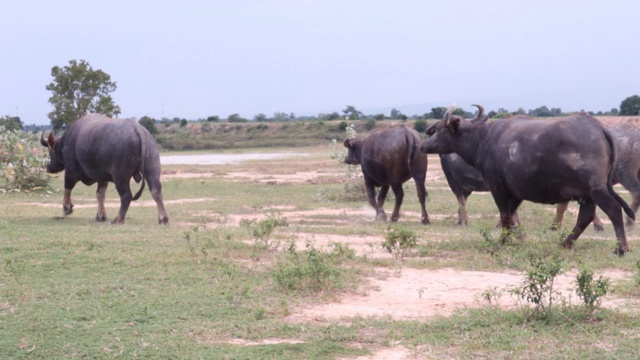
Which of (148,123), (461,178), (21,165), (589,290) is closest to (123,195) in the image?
(461,178)

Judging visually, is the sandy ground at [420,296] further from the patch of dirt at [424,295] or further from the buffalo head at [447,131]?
the buffalo head at [447,131]

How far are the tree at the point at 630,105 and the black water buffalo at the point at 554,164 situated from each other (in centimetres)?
4277

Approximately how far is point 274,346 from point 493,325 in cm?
171

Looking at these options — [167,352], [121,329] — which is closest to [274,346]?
[167,352]

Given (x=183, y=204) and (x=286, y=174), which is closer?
(x=183, y=204)

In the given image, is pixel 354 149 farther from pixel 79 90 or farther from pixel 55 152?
pixel 79 90

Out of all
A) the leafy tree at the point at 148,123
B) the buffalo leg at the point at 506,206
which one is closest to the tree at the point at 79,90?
the leafy tree at the point at 148,123

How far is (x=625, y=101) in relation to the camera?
178 feet

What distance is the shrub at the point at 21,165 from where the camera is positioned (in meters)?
21.0

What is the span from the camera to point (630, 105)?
52875 millimetres

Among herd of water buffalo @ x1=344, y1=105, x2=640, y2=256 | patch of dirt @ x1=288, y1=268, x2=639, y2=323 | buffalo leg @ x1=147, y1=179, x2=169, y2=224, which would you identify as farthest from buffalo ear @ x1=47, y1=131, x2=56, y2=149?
patch of dirt @ x1=288, y1=268, x2=639, y2=323

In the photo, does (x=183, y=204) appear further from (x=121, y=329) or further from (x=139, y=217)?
(x=121, y=329)

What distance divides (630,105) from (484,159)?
148 ft

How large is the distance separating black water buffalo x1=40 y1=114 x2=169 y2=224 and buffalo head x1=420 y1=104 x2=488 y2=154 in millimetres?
4213
